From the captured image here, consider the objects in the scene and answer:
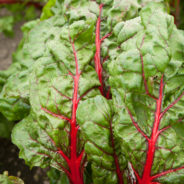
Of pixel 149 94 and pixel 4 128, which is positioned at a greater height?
pixel 149 94

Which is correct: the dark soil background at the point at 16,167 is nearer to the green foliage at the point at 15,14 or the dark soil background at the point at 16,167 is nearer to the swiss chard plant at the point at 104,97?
the swiss chard plant at the point at 104,97

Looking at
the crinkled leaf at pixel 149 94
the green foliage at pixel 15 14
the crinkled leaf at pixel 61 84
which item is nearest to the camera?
the crinkled leaf at pixel 149 94

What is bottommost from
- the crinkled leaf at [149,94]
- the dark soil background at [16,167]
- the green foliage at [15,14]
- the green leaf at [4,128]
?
the dark soil background at [16,167]

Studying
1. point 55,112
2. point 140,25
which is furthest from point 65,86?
point 140,25

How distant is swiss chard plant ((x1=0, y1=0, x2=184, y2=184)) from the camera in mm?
859

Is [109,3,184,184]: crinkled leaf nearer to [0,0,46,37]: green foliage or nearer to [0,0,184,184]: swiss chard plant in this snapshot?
[0,0,184,184]: swiss chard plant

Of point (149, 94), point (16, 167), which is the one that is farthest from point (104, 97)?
point (16, 167)

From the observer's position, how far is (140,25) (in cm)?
91

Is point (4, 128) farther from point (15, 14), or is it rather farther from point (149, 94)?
point (15, 14)

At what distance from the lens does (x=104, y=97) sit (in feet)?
3.19

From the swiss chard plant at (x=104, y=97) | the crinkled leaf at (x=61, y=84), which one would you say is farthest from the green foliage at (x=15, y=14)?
the crinkled leaf at (x=61, y=84)

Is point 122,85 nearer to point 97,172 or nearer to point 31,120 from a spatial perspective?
point 97,172

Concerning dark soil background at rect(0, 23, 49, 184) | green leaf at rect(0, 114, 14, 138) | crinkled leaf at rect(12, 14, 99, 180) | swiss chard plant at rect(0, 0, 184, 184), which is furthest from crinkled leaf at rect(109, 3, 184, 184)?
green leaf at rect(0, 114, 14, 138)

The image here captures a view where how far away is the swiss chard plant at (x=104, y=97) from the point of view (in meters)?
0.86
